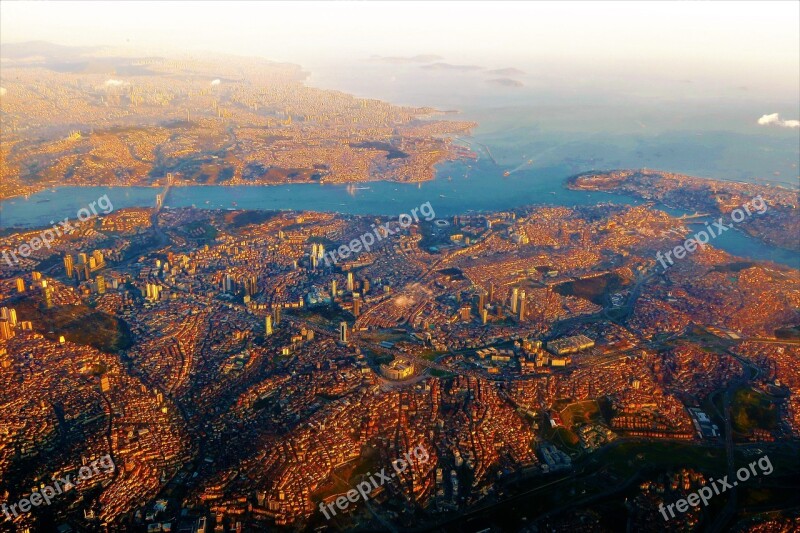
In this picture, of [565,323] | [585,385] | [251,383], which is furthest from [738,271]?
[251,383]

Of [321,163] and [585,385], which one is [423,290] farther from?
[321,163]

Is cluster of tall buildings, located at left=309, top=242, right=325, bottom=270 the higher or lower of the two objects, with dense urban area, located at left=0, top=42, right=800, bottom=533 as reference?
higher
